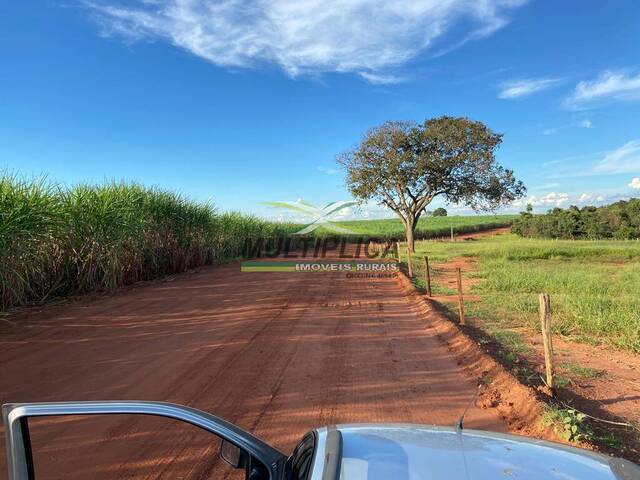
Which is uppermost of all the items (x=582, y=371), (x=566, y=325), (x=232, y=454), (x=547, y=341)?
(x=232, y=454)

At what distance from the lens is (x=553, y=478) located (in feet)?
5.14

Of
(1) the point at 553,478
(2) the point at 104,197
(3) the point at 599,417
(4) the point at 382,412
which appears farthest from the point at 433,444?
(2) the point at 104,197

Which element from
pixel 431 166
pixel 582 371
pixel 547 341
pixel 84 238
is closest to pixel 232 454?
pixel 547 341

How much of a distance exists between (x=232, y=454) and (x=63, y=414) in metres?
0.72

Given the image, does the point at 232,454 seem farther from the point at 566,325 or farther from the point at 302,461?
the point at 566,325

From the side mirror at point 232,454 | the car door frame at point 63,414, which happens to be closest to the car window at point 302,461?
the car door frame at point 63,414

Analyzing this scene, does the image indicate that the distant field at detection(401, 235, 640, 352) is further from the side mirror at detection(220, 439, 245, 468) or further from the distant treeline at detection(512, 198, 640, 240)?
the distant treeline at detection(512, 198, 640, 240)

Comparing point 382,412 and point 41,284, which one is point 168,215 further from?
point 382,412

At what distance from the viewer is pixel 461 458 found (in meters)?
1.65

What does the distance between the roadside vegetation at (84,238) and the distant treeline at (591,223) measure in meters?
41.9

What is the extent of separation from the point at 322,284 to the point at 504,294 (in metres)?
5.72

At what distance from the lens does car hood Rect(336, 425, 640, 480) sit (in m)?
1.53

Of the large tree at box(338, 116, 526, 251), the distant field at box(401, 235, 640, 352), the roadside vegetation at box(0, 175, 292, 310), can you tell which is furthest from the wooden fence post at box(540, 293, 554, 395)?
the large tree at box(338, 116, 526, 251)

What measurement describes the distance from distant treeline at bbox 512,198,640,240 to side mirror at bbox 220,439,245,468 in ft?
160
